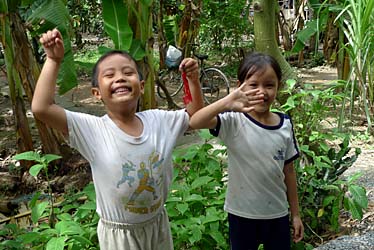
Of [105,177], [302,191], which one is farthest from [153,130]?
[302,191]

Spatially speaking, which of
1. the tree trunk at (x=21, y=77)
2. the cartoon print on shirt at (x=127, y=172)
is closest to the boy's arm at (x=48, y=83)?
the cartoon print on shirt at (x=127, y=172)

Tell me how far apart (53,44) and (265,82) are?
2.41 feet

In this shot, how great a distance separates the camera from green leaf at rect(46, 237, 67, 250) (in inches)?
70.2

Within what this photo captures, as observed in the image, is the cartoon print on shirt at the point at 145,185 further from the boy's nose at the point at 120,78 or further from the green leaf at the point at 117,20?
the green leaf at the point at 117,20

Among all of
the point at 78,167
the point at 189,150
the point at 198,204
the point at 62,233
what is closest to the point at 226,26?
the point at 78,167

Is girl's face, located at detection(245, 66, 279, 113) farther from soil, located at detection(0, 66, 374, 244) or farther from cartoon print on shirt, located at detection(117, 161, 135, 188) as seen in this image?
soil, located at detection(0, 66, 374, 244)

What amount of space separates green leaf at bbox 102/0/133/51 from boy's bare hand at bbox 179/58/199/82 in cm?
132

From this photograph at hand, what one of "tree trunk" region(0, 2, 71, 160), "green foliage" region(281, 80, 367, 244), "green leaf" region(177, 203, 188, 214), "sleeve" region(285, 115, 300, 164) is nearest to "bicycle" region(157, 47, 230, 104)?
"tree trunk" region(0, 2, 71, 160)

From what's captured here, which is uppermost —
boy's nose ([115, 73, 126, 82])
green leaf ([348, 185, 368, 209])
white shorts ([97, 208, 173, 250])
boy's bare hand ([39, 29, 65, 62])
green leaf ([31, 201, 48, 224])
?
boy's bare hand ([39, 29, 65, 62])

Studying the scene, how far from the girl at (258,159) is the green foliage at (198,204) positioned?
250 mm

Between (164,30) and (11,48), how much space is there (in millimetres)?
4725

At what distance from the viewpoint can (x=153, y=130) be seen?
1.62m

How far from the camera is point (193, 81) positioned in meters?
1.62

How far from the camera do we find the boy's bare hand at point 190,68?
Result: 160 centimetres
